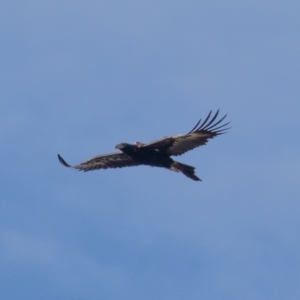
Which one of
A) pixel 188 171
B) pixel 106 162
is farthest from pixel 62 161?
pixel 188 171

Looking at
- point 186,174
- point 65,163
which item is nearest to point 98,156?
point 65,163

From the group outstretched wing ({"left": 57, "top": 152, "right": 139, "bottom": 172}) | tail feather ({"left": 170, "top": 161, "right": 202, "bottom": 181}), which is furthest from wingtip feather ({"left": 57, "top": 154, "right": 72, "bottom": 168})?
tail feather ({"left": 170, "top": 161, "right": 202, "bottom": 181})

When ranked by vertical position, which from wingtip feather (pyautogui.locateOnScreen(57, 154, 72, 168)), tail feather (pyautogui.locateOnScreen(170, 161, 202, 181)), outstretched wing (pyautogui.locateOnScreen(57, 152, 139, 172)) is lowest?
tail feather (pyautogui.locateOnScreen(170, 161, 202, 181))

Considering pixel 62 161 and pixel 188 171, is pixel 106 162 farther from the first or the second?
pixel 188 171

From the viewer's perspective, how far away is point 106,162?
4125cm

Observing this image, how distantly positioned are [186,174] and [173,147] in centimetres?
93

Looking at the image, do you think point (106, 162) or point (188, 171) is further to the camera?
point (106, 162)

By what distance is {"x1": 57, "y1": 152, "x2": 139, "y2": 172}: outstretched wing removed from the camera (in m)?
40.7

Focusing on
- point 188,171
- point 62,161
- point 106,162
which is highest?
point 62,161

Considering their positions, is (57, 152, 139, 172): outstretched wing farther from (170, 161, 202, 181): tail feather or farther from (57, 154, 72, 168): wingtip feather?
(170, 161, 202, 181): tail feather

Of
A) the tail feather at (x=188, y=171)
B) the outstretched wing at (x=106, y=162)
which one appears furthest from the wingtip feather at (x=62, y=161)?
the tail feather at (x=188, y=171)

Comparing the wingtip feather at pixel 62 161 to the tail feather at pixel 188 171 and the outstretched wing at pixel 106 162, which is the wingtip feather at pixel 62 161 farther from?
the tail feather at pixel 188 171

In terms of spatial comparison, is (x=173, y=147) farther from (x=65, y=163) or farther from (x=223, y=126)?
(x=65, y=163)

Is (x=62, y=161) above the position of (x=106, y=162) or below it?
above
